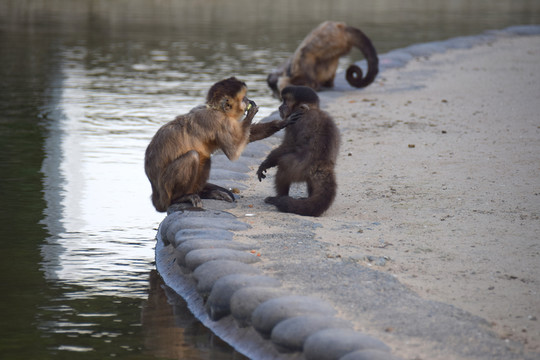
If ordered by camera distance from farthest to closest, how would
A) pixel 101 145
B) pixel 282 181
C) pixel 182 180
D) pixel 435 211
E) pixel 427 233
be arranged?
pixel 101 145 < pixel 282 181 < pixel 435 211 < pixel 182 180 < pixel 427 233

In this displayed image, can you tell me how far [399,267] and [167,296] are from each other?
1481 mm

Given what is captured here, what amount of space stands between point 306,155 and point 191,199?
0.90 meters

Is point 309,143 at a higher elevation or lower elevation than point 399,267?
higher

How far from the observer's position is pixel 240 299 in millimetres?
4652

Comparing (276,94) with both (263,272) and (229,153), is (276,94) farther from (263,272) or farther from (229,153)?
(263,272)

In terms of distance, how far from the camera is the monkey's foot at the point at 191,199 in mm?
6227

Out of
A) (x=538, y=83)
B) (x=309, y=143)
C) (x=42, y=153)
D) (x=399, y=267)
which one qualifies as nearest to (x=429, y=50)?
(x=538, y=83)

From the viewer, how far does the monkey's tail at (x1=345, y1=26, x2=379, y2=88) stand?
39.5 feet

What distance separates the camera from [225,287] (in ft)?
15.8

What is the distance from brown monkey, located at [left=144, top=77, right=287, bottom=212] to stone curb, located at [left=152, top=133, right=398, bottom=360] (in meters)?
0.18

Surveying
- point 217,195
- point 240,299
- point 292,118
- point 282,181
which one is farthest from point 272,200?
point 240,299

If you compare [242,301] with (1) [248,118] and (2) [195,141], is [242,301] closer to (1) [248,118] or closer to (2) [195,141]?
(2) [195,141]

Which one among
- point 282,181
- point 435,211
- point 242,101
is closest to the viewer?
point 242,101

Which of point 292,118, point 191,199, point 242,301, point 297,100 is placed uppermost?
point 297,100
